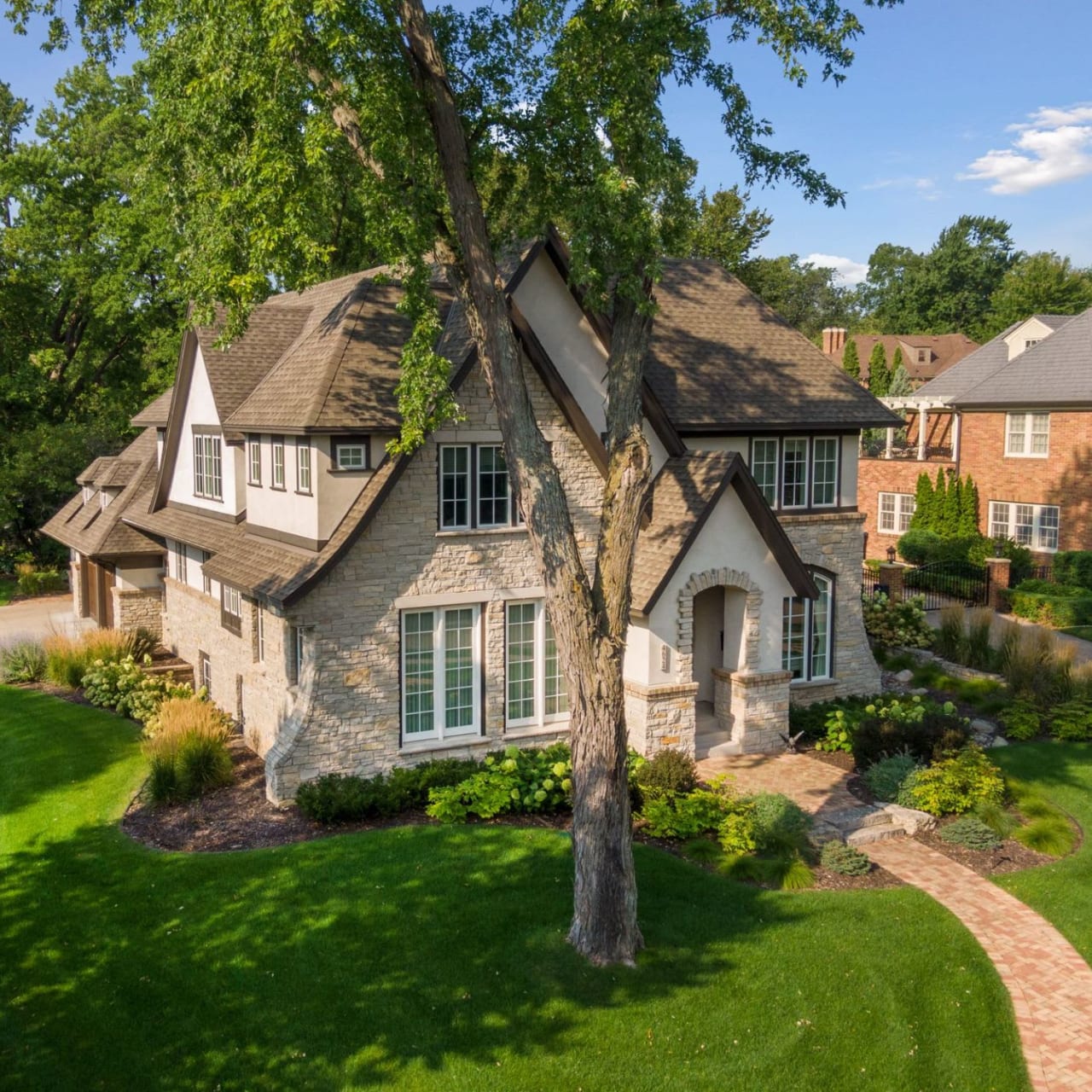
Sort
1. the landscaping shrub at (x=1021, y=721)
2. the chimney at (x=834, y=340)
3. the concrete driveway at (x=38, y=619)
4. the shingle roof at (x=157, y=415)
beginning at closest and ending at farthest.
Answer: the landscaping shrub at (x=1021, y=721) < the shingle roof at (x=157, y=415) < the concrete driveway at (x=38, y=619) < the chimney at (x=834, y=340)

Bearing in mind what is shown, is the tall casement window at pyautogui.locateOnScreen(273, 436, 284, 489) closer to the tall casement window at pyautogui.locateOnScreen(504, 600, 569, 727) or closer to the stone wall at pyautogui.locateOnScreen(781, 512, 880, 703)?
the tall casement window at pyautogui.locateOnScreen(504, 600, 569, 727)

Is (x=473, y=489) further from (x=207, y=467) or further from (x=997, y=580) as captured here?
(x=997, y=580)

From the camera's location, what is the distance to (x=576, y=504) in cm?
1772

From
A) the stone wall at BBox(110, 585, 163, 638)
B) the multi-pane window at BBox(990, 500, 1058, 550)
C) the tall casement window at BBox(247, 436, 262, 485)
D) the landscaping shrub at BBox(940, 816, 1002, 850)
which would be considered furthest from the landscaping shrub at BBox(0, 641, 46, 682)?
the multi-pane window at BBox(990, 500, 1058, 550)

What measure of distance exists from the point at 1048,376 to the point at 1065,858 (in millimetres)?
26427

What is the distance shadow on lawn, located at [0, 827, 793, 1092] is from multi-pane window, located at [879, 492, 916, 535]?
1151 inches

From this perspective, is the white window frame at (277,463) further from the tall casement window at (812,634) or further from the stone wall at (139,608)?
the tall casement window at (812,634)

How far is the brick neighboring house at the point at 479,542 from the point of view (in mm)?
16031

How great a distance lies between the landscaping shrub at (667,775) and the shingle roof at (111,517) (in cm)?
1455

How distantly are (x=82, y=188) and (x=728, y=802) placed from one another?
113ft

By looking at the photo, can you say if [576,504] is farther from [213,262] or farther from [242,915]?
[242,915]

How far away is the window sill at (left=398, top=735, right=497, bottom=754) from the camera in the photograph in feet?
53.9

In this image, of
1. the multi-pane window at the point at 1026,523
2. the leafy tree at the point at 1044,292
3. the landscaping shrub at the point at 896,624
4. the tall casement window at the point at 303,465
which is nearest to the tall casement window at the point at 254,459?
the tall casement window at the point at 303,465

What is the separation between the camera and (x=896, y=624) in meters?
26.0
